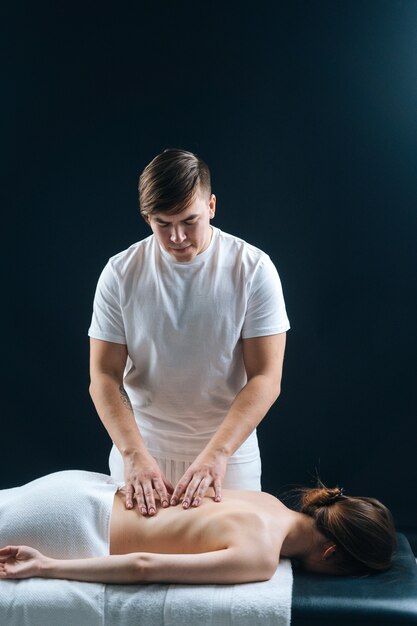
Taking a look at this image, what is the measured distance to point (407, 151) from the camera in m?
3.32

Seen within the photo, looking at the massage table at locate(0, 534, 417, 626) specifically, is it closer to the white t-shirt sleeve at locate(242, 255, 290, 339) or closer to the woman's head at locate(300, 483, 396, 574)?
the woman's head at locate(300, 483, 396, 574)

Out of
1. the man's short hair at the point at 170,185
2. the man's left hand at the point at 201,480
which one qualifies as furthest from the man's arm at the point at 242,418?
the man's short hair at the point at 170,185

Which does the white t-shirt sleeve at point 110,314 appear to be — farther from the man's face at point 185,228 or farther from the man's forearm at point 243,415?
the man's forearm at point 243,415

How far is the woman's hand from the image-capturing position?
210cm

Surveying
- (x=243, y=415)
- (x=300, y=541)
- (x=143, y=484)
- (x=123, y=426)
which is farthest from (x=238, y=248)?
(x=300, y=541)

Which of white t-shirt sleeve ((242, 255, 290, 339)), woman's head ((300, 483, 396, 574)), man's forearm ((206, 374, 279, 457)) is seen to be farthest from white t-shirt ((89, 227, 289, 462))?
woman's head ((300, 483, 396, 574))

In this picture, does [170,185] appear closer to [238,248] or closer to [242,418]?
[238,248]

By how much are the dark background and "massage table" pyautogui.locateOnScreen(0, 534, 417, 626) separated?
1.40 m

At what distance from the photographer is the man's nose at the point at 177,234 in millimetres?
2352

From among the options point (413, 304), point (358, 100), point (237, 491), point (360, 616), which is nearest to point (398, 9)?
point (358, 100)

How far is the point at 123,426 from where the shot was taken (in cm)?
243

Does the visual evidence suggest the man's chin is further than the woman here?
Yes

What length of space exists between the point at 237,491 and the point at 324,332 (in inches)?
45.2

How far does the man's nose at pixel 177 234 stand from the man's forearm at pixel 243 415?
1.39ft
